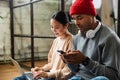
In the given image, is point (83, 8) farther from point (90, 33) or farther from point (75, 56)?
point (75, 56)

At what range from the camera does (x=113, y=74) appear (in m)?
1.24

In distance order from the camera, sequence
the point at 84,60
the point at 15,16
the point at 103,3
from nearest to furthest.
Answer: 1. the point at 84,60
2. the point at 103,3
3. the point at 15,16

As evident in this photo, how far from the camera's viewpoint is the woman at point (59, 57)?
5.10 ft

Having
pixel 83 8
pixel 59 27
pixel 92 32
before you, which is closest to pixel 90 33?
pixel 92 32

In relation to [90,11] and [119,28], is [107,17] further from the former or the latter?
[90,11]

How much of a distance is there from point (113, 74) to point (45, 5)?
10.5 ft

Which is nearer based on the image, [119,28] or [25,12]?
[119,28]

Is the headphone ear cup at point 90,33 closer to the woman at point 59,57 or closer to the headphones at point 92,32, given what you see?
the headphones at point 92,32

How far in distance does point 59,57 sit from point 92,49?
0.36m

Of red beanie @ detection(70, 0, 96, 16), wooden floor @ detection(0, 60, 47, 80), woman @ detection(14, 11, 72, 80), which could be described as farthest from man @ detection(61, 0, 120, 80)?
wooden floor @ detection(0, 60, 47, 80)

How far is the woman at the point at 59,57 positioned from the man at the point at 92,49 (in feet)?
0.43

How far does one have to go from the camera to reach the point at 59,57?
5.32 feet

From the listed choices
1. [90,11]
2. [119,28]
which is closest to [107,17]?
[119,28]

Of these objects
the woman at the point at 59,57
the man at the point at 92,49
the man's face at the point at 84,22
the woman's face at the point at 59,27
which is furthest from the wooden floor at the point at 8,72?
the man's face at the point at 84,22
